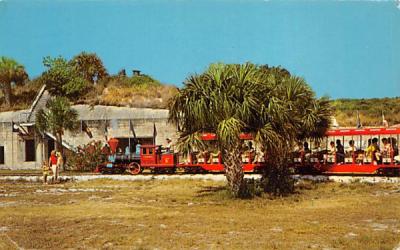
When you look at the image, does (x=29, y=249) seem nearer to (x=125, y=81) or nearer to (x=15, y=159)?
(x=15, y=159)

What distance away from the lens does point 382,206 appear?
14.1 metres

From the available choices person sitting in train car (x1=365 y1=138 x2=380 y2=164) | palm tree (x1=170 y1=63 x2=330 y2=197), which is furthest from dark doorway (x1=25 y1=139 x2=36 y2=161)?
person sitting in train car (x1=365 y1=138 x2=380 y2=164)

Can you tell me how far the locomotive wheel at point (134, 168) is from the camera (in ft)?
87.8

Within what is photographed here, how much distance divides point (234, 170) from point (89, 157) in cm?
1581

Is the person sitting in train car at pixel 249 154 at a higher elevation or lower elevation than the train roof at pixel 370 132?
lower

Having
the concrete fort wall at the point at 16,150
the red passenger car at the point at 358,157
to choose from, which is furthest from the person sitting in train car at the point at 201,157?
the concrete fort wall at the point at 16,150

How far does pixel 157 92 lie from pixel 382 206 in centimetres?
2691

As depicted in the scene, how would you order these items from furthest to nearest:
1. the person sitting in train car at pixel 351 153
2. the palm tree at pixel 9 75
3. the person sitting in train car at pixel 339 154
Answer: the palm tree at pixel 9 75 → the person sitting in train car at pixel 339 154 → the person sitting in train car at pixel 351 153

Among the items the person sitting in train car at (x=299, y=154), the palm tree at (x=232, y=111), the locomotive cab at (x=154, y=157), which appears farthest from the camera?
the locomotive cab at (x=154, y=157)

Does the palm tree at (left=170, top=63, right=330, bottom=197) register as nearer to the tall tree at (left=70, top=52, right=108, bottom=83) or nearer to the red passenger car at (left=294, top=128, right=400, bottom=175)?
the red passenger car at (left=294, top=128, right=400, bottom=175)

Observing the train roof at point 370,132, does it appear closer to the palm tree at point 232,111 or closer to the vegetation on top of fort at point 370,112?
the palm tree at point 232,111

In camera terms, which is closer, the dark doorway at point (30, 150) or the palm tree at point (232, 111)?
the palm tree at point (232, 111)

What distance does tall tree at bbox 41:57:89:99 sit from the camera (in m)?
35.8

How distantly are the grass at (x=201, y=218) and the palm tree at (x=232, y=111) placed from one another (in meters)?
1.75
